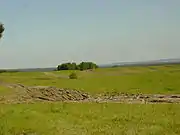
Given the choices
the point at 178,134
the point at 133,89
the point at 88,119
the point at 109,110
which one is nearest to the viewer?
the point at 178,134

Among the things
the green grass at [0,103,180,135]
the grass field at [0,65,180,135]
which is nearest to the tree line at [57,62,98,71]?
the grass field at [0,65,180,135]

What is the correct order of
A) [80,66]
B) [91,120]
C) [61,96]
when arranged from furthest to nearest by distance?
1. [80,66]
2. [61,96]
3. [91,120]

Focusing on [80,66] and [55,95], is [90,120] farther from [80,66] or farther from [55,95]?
[80,66]

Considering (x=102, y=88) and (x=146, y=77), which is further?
(x=146, y=77)

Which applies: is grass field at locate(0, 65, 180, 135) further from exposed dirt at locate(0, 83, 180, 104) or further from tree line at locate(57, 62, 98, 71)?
tree line at locate(57, 62, 98, 71)

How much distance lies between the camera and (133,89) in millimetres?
45469

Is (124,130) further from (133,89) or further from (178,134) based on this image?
(133,89)

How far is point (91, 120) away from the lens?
71.6 feet

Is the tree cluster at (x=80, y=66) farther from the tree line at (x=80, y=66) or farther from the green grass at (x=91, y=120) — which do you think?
the green grass at (x=91, y=120)

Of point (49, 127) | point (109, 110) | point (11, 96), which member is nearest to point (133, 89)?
point (11, 96)

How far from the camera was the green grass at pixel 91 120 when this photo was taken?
61.2ft

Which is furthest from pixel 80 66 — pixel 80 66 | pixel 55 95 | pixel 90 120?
pixel 90 120

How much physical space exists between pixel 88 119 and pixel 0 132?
19.8ft

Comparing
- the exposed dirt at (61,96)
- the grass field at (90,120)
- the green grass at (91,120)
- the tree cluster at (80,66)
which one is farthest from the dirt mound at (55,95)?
the tree cluster at (80,66)
